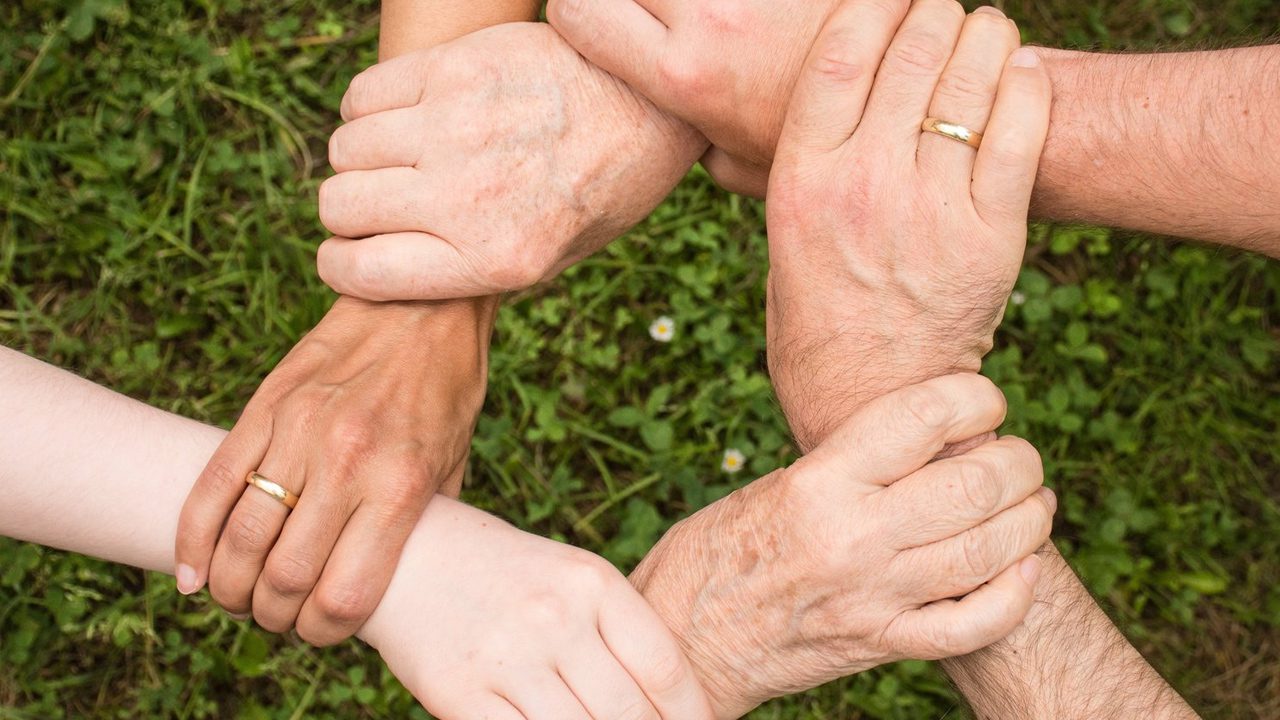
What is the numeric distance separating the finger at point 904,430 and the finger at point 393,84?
4.11 ft

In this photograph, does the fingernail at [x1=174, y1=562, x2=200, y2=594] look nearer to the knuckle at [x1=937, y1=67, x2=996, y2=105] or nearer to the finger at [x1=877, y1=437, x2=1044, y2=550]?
the finger at [x1=877, y1=437, x2=1044, y2=550]

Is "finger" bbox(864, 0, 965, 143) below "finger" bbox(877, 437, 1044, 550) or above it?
above

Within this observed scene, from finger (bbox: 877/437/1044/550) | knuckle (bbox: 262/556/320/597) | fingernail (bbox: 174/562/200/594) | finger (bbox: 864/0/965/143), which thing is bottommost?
fingernail (bbox: 174/562/200/594)

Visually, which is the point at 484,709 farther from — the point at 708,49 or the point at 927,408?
the point at 708,49

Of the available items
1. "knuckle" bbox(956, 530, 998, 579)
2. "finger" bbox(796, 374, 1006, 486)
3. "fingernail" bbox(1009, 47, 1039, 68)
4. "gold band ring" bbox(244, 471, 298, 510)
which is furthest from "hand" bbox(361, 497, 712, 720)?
"fingernail" bbox(1009, 47, 1039, 68)

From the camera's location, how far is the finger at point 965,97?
1986mm

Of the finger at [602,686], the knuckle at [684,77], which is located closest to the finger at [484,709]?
the finger at [602,686]

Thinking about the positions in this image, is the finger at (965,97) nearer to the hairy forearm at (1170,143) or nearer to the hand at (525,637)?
the hairy forearm at (1170,143)

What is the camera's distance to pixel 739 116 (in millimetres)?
2285

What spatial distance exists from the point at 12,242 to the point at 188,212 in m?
0.59

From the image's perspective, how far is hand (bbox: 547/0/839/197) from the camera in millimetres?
2186

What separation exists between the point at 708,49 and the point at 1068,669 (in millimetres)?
1485

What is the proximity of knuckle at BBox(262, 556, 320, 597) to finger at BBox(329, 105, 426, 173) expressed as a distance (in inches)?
35.9

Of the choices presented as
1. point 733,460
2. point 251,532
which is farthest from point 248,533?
point 733,460
